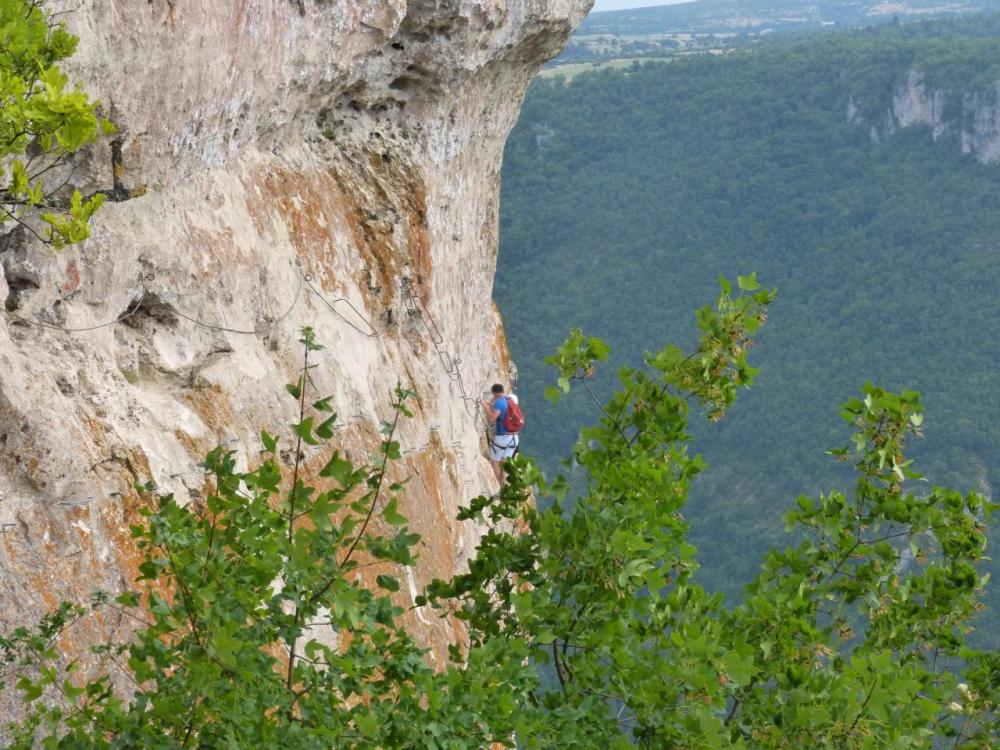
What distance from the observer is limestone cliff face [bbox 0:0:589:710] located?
6043 millimetres

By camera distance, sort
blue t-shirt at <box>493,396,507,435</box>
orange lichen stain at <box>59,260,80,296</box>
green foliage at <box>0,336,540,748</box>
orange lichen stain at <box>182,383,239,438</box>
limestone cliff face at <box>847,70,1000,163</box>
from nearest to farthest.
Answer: green foliage at <box>0,336,540,748</box>
orange lichen stain at <box>59,260,80,296</box>
orange lichen stain at <box>182,383,239,438</box>
blue t-shirt at <box>493,396,507,435</box>
limestone cliff face at <box>847,70,1000,163</box>

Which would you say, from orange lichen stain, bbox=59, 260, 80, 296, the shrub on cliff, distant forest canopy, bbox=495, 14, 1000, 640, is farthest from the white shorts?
distant forest canopy, bbox=495, 14, 1000, 640

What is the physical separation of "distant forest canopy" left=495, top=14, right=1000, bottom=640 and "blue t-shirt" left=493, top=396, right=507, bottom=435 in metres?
40.0

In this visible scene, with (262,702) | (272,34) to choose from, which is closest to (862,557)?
(262,702)

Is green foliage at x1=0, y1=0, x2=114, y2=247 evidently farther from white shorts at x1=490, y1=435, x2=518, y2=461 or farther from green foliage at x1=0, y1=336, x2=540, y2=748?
white shorts at x1=490, y1=435, x2=518, y2=461

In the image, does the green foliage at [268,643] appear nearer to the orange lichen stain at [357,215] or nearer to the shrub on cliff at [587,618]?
the shrub on cliff at [587,618]

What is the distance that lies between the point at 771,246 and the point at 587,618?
301 ft

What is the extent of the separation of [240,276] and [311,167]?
179 centimetres

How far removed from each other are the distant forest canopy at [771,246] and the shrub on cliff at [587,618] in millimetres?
46632

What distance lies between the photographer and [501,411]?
12.1 metres

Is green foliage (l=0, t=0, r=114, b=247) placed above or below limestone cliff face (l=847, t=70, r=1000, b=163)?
below

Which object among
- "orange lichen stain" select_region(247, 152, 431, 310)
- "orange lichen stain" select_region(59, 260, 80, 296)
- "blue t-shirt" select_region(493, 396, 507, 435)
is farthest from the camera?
"blue t-shirt" select_region(493, 396, 507, 435)

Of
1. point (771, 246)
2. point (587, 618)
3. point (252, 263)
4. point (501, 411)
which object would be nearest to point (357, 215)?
point (252, 263)

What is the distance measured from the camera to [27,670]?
17.1 feet
